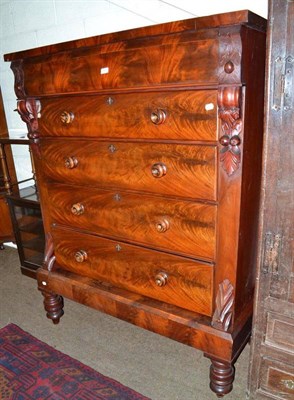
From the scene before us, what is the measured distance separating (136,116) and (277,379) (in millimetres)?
1136

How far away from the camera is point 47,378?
159cm

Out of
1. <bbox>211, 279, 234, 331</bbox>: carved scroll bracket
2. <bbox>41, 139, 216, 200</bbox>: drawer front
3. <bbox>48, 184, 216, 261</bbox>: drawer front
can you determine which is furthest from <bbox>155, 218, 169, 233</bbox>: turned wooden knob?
<bbox>211, 279, 234, 331</bbox>: carved scroll bracket

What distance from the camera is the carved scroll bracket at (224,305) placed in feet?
4.21

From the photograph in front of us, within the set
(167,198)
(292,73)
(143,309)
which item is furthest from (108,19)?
(143,309)

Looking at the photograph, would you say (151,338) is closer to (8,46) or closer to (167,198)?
(167,198)

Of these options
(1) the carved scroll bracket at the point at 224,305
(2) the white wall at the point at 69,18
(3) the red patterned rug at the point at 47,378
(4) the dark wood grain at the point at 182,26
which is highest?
(2) the white wall at the point at 69,18

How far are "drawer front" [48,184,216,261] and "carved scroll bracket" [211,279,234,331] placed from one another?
12 centimetres

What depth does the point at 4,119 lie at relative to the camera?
8.79 feet

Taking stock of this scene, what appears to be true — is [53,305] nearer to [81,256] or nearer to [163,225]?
[81,256]

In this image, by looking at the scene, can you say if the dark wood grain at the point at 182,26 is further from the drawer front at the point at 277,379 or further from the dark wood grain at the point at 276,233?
the drawer front at the point at 277,379

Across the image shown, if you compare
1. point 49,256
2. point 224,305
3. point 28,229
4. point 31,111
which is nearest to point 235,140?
point 224,305

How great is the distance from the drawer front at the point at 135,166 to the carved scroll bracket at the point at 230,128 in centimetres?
5

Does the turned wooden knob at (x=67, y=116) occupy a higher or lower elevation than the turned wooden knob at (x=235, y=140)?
higher

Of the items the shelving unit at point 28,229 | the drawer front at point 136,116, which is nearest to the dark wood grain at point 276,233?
the drawer front at point 136,116
